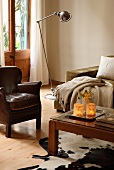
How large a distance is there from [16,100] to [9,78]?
0.62 metres

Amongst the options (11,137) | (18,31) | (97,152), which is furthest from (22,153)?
(18,31)

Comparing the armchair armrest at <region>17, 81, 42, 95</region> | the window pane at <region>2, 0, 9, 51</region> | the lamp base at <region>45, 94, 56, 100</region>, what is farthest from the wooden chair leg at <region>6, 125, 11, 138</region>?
the window pane at <region>2, 0, 9, 51</region>

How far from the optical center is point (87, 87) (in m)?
4.54

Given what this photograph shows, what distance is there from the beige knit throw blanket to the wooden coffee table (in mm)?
1186

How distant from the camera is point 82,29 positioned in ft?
22.1

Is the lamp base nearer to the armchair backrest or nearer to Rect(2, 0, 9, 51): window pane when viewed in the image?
Rect(2, 0, 9, 51): window pane

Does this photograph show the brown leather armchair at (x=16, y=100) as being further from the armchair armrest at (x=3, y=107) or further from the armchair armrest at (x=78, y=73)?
the armchair armrest at (x=78, y=73)

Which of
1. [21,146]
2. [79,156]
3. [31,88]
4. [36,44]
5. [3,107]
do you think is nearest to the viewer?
[79,156]

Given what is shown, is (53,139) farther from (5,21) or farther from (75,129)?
(5,21)

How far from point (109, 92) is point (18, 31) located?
3.06m

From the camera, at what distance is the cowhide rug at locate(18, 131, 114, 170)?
9.85ft

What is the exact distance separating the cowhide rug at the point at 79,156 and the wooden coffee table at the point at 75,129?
15 cm

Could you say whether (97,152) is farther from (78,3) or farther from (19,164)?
(78,3)

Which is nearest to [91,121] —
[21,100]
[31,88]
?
[21,100]
